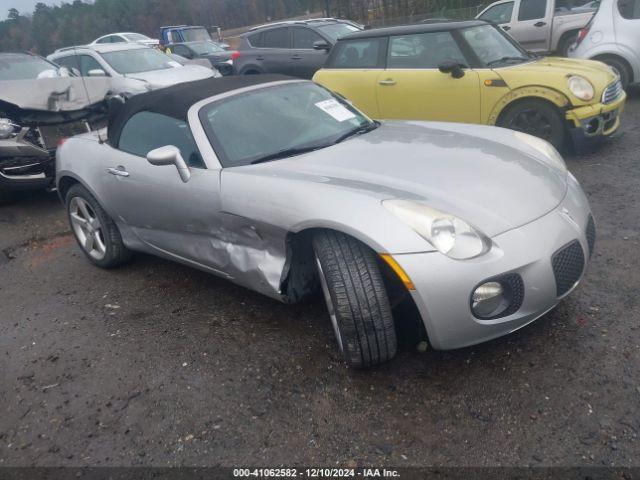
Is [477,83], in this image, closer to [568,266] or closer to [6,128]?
[568,266]

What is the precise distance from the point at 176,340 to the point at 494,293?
6.09ft

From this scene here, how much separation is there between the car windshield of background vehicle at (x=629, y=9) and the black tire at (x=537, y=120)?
3.53 metres

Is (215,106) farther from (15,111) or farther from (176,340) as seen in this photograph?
(15,111)

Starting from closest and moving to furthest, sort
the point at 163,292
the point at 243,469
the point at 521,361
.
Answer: the point at 243,469, the point at 521,361, the point at 163,292

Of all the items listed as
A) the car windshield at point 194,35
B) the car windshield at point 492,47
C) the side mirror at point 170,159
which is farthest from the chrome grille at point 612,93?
the car windshield at point 194,35

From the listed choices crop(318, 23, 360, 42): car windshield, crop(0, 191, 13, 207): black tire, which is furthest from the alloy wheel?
crop(318, 23, 360, 42): car windshield

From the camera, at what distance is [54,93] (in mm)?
5887

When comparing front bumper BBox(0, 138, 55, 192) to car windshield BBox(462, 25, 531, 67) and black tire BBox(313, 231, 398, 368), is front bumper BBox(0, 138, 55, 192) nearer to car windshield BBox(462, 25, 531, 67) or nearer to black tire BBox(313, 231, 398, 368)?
black tire BBox(313, 231, 398, 368)

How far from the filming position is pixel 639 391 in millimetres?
2311

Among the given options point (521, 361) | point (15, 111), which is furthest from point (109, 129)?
point (521, 361)

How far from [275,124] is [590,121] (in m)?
3.54

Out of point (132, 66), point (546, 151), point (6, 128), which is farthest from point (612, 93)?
point (132, 66)

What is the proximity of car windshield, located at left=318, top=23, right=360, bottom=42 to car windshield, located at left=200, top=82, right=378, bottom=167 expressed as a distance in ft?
21.6

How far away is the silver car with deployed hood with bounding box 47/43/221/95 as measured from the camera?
9148mm
